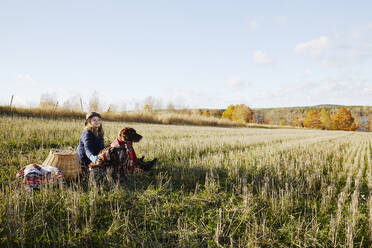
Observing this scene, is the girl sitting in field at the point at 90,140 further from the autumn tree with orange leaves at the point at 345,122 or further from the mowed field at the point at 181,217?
the autumn tree with orange leaves at the point at 345,122

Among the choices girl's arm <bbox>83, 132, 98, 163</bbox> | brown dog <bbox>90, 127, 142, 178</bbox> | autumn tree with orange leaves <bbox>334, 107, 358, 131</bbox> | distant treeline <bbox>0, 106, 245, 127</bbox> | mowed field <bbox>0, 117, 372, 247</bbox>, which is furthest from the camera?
autumn tree with orange leaves <bbox>334, 107, 358, 131</bbox>

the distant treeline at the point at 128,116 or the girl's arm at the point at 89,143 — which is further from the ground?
the distant treeline at the point at 128,116

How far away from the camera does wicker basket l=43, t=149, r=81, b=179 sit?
14.2 ft

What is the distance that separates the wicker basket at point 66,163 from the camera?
14.2 feet

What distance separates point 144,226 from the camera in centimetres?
267

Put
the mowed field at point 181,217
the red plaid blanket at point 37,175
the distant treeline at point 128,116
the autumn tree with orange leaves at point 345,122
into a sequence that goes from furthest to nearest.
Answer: the autumn tree with orange leaves at point 345,122, the distant treeline at point 128,116, the red plaid blanket at point 37,175, the mowed field at point 181,217

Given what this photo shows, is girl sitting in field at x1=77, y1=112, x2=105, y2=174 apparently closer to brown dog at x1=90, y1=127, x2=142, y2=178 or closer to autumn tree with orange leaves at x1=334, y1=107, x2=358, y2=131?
brown dog at x1=90, y1=127, x2=142, y2=178

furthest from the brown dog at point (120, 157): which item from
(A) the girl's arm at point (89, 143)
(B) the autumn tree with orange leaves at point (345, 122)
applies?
(B) the autumn tree with orange leaves at point (345, 122)

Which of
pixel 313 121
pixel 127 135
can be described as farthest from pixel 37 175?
pixel 313 121

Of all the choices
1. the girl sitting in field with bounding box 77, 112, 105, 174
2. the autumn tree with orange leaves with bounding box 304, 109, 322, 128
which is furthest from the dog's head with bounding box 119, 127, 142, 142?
the autumn tree with orange leaves with bounding box 304, 109, 322, 128

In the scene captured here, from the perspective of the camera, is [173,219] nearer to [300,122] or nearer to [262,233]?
[262,233]

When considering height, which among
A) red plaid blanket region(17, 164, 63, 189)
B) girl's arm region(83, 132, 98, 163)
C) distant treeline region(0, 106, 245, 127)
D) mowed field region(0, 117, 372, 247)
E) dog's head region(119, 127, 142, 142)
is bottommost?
mowed field region(0, 117, 372, 247)

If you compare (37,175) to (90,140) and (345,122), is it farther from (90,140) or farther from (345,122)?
(345,122)

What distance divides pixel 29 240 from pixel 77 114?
18.3 metres
